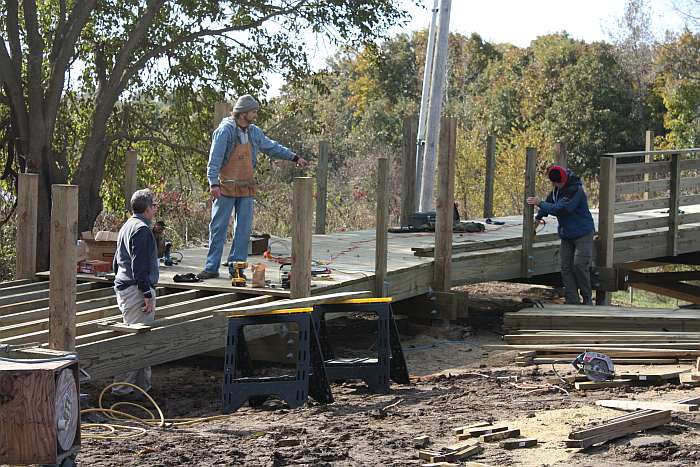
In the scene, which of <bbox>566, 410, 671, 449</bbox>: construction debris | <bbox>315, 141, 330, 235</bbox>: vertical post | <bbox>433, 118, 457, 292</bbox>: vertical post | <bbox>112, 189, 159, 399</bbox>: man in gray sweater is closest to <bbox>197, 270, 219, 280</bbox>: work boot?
<bbox>112, 189, 159, 399</bbox>: man in gray sweater

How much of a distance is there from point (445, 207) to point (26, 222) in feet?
14.4

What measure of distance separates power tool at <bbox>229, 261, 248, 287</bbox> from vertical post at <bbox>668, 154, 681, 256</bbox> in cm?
691

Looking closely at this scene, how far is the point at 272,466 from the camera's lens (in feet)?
23.3

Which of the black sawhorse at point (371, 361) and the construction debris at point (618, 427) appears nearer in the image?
the construction debris at point (618, 427)

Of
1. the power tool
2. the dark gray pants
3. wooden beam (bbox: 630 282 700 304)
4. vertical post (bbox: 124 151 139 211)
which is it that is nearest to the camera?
the power tool

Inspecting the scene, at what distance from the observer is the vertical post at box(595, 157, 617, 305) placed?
1476cm

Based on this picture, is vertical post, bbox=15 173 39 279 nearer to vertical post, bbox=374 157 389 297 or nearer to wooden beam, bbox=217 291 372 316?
wooden beam, bbox=217 291 372 316

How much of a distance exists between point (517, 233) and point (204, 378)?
630 cm

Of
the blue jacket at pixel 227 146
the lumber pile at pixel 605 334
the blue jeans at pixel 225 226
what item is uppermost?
the blue jacket at pixel 227 146

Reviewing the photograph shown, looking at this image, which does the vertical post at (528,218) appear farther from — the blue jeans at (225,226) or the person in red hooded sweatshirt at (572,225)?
the blue jeans at (225,226)

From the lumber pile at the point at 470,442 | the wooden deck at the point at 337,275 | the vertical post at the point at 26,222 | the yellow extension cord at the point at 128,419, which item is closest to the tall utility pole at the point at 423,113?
the wooden deck at the point at 337,275

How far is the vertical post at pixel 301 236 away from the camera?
10.2 meters

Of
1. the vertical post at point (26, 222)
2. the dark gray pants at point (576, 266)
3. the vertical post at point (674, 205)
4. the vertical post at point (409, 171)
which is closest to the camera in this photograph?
the vertical post at point (26, 222)

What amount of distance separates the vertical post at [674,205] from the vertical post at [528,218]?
2351mm
